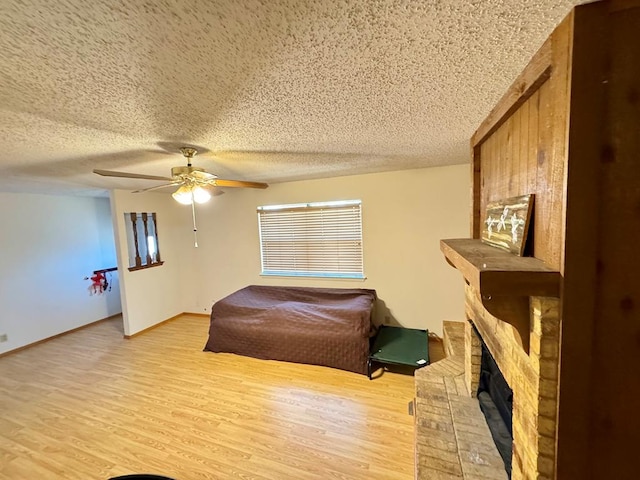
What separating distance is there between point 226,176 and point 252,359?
2271mm

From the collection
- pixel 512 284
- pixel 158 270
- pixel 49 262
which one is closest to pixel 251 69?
pixel 512 284

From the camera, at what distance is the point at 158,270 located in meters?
4.50

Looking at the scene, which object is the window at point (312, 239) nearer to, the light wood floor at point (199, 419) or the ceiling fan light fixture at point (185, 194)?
the light wood floor at point (199, 419)

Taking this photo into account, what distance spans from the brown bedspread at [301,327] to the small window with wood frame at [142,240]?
1.75 m

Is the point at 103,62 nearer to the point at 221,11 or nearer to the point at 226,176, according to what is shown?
the point at 221,11

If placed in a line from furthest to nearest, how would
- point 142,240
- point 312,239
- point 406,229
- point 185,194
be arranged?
1. point 142,240
2. point 312,239
3. point 406,229
4. point 185,194

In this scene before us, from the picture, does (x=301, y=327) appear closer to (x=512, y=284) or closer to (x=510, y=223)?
(x=510, y=223)

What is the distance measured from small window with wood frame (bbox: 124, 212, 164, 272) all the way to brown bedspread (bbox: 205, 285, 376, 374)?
1.75 metres

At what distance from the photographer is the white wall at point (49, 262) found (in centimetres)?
372

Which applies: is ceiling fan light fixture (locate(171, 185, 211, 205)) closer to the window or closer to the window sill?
the window

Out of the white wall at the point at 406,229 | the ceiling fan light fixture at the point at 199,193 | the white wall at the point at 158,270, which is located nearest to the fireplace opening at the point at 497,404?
the white wall at the point at 406,229

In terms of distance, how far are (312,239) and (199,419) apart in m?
2.50

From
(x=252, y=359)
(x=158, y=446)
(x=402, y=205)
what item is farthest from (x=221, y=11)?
(x=252, y=359)

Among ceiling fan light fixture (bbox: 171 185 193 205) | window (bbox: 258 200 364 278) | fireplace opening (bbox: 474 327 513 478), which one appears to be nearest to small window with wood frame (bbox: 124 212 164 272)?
window (bbox: 258 200 364 278)
